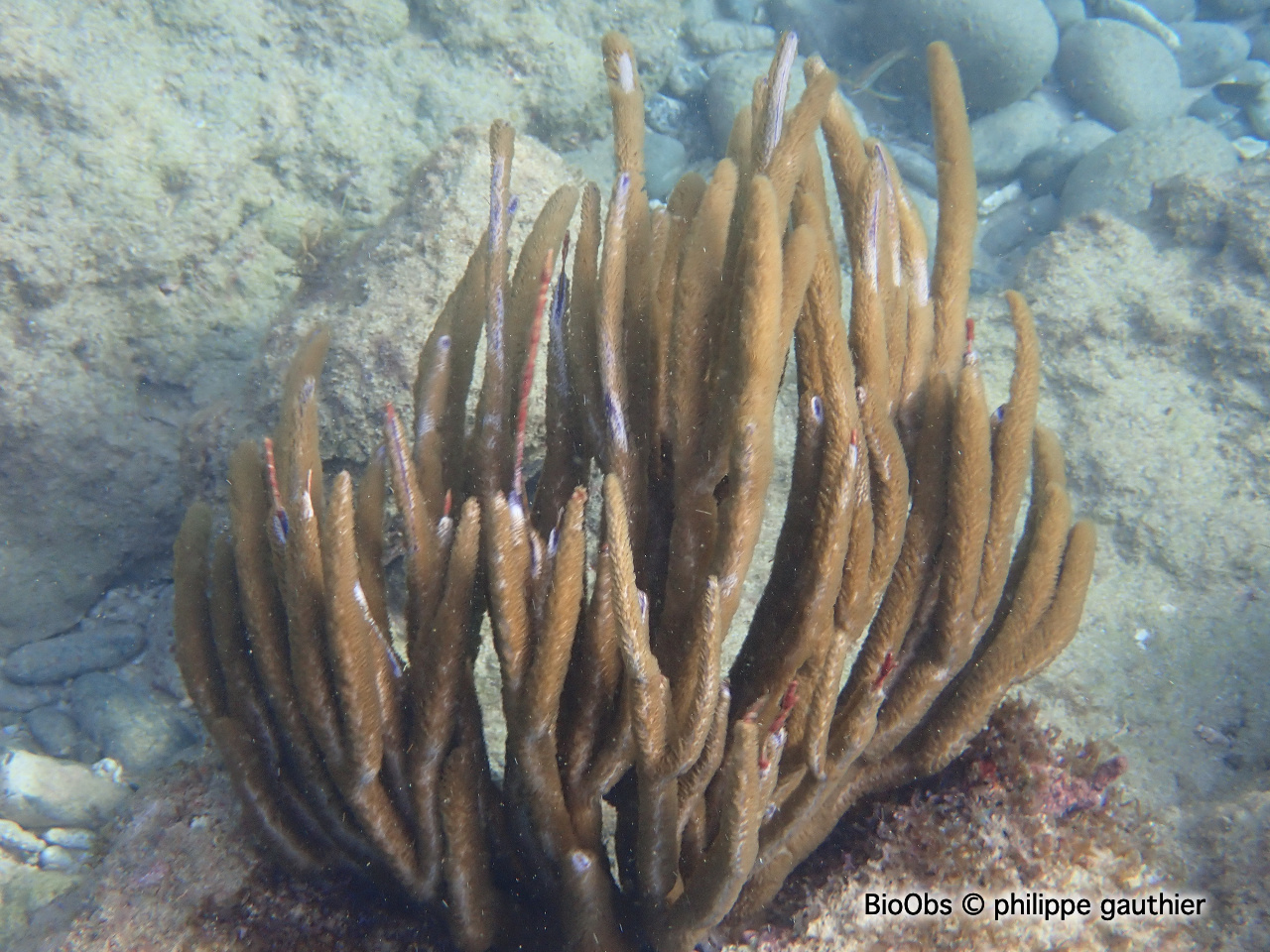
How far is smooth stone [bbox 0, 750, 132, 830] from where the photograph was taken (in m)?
3.57

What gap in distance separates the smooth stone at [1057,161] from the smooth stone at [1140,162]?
0.44 metres

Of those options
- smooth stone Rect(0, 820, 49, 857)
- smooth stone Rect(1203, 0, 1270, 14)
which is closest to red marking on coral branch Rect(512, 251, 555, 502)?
smooth stone Rect(0, 820, 49, 857)

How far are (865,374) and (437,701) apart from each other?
123 centimetres

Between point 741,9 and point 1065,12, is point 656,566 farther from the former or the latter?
point 1065,12

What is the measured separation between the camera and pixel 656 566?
1.66 m

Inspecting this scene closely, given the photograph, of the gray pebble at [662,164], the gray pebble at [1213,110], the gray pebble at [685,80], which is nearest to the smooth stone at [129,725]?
the gray pebble at [662,164]

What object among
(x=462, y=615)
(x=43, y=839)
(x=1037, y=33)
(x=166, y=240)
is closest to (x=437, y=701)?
(x=462, y=615)

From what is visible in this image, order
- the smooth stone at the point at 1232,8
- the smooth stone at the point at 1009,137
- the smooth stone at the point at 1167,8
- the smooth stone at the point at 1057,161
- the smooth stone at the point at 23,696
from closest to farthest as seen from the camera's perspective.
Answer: the smooth stone at the point at 23,696
the smooth stone at the point at 1057,161
the smooth stone at the point at 1009,137
the smooth stone at the point at 1167,8
the smooth stone at the point at 1232,8

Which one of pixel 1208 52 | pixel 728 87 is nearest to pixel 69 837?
pixel 728 87

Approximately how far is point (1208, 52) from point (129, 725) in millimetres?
14342

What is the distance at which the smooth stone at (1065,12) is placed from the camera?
9.24 m

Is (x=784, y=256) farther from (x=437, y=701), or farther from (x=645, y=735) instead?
(x=437, y=701)

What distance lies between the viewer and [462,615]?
5.02 feet

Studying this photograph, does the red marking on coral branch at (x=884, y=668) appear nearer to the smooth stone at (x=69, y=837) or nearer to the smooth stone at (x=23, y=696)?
the smooth stone at (x=69, y=837)
